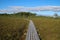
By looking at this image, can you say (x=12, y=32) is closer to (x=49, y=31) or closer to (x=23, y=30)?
(x=23, y=30)

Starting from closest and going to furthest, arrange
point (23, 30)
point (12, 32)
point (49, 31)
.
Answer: point (49, 31)
point (12, 32)
point (23, 30)

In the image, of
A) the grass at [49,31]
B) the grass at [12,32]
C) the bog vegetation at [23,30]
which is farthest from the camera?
the grass at [12,32]

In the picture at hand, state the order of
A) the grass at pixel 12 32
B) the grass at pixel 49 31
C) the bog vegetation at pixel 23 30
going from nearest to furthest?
the grass at pixel 49 31, the bog vegetation at pixel 23 30, the grass at pixel 12 32

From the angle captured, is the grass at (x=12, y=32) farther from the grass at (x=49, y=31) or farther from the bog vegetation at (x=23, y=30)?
the grass at (x=49, y=31)

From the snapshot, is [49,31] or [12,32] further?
[12,32]

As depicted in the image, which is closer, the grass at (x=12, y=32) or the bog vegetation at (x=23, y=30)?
the bog vegetation at (x=23, y=30)

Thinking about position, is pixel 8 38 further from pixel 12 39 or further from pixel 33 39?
pixel 33 39

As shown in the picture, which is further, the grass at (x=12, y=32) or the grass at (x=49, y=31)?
the grass at (x=12, y=32)

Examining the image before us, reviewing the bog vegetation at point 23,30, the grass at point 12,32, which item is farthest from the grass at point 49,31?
the grass at point 12,32

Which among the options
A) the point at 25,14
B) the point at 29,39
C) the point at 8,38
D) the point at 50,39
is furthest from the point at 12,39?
the point at 25,14

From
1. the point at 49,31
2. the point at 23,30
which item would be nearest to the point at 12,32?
the point at 23,30

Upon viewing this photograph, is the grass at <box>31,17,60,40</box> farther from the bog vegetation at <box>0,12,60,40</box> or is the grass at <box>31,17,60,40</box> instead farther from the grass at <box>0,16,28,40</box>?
the grass at <box>0,16,28,40</box>

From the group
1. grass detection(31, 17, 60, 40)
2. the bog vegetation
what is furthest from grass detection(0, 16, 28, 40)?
grass detection(31, 17, 60, 40)

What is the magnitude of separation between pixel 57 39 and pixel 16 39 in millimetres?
4671
